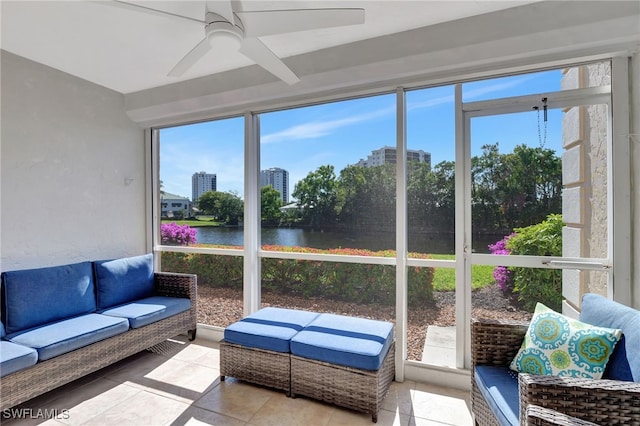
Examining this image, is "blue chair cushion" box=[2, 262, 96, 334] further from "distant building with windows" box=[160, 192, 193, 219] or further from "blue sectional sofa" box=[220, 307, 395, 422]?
"blue sectional sofa" box=[220, 307, 395, 422]

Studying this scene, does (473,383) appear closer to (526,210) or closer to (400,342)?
(400,342)

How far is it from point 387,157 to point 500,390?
6.22ft

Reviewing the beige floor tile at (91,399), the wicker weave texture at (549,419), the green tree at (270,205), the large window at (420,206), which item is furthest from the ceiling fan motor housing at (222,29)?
the beige floor tile at (91,399)

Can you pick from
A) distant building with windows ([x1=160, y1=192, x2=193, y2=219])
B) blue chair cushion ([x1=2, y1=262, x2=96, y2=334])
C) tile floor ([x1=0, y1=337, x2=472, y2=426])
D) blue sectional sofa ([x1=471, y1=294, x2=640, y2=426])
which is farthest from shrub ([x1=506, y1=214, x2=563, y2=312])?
blue chair cushion ([x1=2, y1=262, x2=96, y2=334])

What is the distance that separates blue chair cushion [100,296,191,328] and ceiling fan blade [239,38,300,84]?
241 cm

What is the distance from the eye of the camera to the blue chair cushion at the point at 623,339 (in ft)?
4.55

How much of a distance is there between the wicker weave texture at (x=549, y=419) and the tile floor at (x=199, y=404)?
105 cm

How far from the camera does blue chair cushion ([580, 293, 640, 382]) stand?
1388 mm

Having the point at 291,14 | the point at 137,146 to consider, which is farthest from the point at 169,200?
the point at 291,14

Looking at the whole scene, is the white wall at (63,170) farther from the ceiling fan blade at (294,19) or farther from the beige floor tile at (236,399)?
the ceiling fan blade at (294,19)

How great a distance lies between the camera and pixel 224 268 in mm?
3539

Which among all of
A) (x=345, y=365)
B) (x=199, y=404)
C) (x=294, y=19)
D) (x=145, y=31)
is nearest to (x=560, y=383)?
(x=345, y=365)

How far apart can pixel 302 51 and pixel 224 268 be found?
7.96 ft

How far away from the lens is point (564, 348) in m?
1.58
